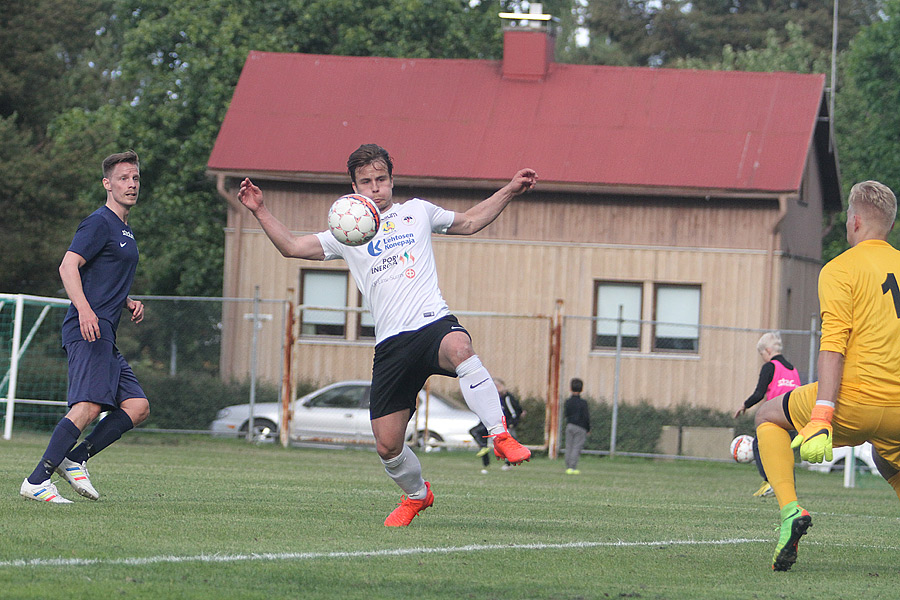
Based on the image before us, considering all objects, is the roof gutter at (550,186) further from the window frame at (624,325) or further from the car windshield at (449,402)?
the car windshield at (449,402)

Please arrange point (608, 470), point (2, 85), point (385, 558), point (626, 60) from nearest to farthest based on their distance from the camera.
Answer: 1. point (385, 558)
2. point (608, 470)
3. point (2, 85)
4. point (626, 60)

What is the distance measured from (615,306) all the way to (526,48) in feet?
20.7

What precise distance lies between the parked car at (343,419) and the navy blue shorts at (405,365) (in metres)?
14.7

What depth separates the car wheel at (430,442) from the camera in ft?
71.1

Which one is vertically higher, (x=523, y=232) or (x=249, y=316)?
(x=523, y=232)

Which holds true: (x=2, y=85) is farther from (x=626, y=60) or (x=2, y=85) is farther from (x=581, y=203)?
(x=626, y=60)

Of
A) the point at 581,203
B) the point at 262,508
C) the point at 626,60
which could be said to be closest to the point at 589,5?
the point at 626,60

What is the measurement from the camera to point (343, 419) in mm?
22484

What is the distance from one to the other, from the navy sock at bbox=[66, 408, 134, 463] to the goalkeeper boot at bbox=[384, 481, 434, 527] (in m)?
1.78

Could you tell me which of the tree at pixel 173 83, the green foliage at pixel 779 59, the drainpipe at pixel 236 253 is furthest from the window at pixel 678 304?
the green foliage at pixel 779 59

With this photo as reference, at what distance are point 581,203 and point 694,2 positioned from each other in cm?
3537

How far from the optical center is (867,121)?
4206 cm

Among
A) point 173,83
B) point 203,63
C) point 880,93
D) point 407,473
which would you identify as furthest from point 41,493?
point 880,93

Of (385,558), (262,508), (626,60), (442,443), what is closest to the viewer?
(385,558)
